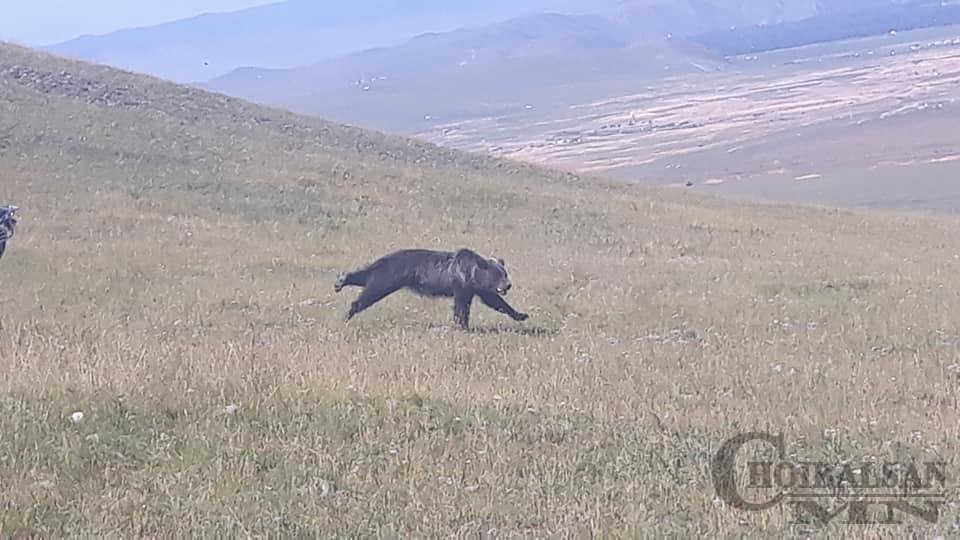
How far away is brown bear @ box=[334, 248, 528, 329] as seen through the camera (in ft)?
48.2

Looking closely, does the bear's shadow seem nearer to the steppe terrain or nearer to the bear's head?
the bear's head

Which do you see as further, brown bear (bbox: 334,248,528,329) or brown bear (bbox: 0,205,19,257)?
brown bear (bbox: 334,248,528,329)

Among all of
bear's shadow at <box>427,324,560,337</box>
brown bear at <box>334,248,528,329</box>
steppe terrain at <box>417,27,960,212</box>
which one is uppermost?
brown bear at <box>334,248,528,329</box>

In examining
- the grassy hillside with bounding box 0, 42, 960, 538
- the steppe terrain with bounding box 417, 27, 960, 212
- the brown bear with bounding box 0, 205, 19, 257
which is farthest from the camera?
the steppe terrain with bounding box 417, 27, 960, 212

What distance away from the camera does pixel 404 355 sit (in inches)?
436

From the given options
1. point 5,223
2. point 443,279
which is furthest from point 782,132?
point 5,223

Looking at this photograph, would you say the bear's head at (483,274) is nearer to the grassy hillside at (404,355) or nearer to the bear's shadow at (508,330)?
the bear's shadow at (508,330)

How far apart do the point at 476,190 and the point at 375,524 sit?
2838cm

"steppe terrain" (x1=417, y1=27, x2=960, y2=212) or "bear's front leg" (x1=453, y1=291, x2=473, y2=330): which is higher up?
"bear's front leg" (x1=453, y1=291, x2=473, y2=330)

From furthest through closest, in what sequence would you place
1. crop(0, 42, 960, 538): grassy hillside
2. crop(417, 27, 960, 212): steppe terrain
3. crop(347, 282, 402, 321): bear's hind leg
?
crop(417, 27, 960, 212): steppe terrain → crop(347, 282, 402, 321): bear's hind leg → crop(0, 42, 960, 538): grassy hillside

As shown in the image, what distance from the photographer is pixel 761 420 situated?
7988 millimetres

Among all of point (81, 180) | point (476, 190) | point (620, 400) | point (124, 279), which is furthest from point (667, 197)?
point (620, 400)

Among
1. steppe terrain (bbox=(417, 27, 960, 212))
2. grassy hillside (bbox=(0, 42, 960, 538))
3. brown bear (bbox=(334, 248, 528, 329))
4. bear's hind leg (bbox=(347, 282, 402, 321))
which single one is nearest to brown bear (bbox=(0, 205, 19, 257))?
grassy hillside (bbox=(0, 42, 960, 538))

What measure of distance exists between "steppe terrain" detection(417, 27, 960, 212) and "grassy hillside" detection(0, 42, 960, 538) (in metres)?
27.3
